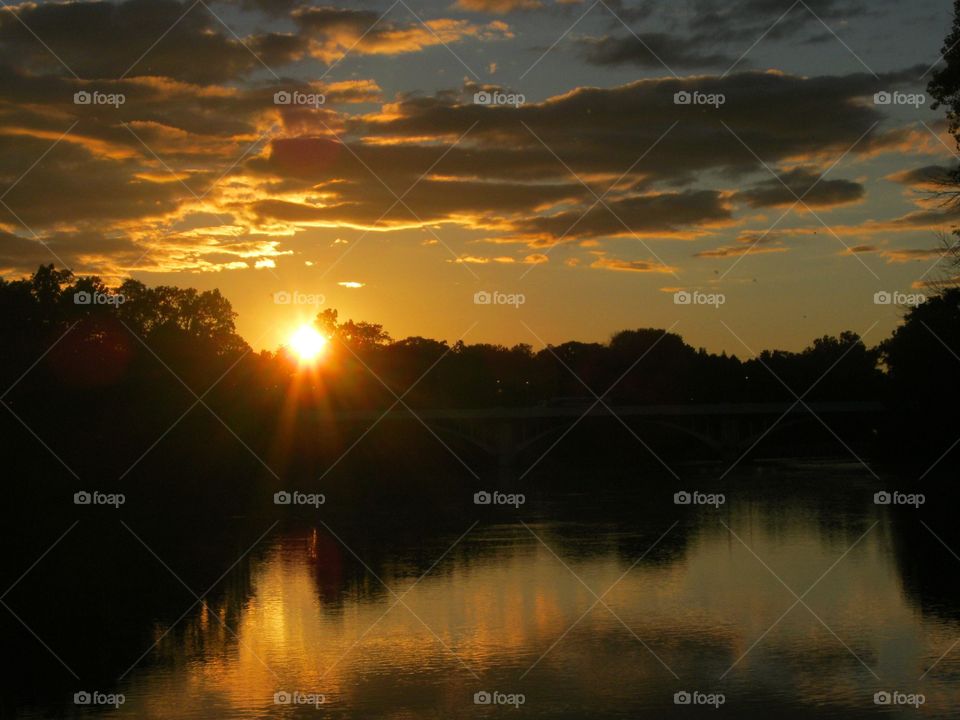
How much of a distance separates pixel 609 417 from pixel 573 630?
229ft

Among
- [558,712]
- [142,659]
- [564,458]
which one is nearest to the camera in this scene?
[558,712]

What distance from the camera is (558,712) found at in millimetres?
17344

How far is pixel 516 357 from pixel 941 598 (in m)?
104

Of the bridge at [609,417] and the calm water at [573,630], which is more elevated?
the bridge at [609,417]

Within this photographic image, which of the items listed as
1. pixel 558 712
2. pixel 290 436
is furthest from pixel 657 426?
pixel 558 712

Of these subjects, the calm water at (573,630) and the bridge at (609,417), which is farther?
the bridge at (609,417)

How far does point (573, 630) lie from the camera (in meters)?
23.8

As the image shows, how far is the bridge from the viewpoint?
82188 millimetres

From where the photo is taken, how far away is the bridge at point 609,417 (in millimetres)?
82188

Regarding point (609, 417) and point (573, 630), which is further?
point (609, 417)

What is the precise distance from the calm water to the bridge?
3904 centimetres

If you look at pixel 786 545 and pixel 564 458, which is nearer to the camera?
pixel 786 545

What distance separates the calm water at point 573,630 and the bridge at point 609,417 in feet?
128

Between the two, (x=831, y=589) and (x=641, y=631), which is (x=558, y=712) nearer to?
(x=641, y=631)
